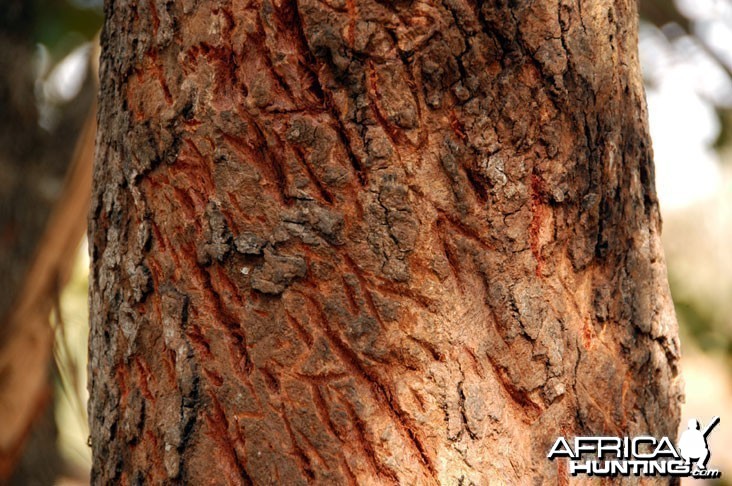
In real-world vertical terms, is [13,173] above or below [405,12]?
above

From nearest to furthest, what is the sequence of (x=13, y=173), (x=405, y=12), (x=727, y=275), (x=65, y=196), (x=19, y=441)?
(x=405, y=12), (x=65, y=196), (x=19, y=441), (x=13, y=173), (x=727, y=275)

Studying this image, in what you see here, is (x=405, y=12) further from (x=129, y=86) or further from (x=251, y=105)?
(x=129, y=86)

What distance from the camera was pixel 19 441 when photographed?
289cm

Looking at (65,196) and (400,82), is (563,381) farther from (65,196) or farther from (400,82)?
(65,196)

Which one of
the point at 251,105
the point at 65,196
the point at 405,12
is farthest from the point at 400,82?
the point at 65,196

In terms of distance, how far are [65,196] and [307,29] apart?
6.36ft

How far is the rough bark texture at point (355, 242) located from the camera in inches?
41.3

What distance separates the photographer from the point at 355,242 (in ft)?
3.44

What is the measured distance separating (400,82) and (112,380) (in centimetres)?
64

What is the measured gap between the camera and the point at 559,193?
112 centimetres

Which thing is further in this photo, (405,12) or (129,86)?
(129,86)

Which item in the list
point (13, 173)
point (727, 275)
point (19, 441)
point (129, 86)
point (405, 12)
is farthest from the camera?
point (727, 275)

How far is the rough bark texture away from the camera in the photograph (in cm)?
105

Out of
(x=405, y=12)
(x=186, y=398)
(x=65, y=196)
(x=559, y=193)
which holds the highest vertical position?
(x=65, y=196)
